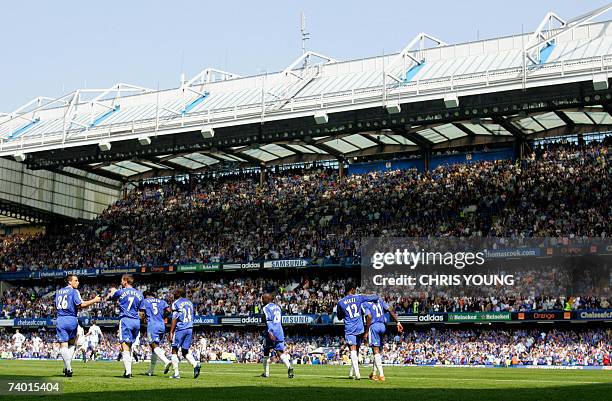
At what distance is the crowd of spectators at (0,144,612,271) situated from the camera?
53156mm

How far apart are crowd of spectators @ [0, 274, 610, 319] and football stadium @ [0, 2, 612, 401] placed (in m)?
0.15

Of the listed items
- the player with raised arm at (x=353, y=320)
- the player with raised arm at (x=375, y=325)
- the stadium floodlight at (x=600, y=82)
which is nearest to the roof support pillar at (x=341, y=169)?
the stadium floodlight at (x=600, y=82)

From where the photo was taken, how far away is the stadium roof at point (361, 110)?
48688 mm

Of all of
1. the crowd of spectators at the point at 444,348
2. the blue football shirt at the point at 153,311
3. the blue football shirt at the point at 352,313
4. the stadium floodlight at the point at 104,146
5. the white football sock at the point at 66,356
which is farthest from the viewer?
the stadium floodlight at the point at 104,146

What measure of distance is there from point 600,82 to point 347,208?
843 inches

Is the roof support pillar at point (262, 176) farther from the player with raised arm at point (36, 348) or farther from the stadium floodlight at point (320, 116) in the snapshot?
the player with raised arm at point (36, 348)

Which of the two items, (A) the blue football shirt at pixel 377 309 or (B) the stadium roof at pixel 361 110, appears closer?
(A) the blue football shirt at pixel 377 309

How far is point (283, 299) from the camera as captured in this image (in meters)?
58.8

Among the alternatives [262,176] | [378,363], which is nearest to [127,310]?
[378,363]

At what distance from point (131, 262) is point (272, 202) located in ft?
39.5

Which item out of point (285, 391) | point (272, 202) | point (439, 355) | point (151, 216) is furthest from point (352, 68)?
point (285, 391)

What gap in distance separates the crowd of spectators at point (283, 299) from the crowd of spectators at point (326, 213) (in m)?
2.09

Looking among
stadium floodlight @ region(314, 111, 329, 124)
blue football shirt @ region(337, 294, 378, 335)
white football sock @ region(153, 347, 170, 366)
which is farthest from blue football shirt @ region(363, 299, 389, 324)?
stadium floodlight @ region(314, 111, 329, 124)

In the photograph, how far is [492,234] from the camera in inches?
2060
